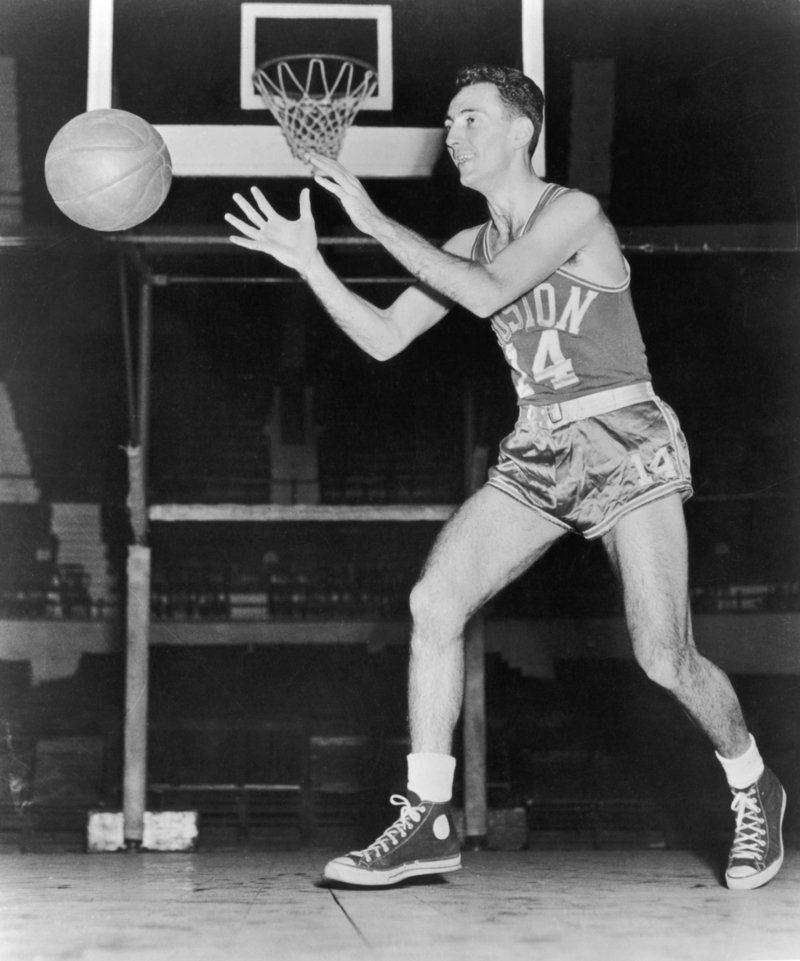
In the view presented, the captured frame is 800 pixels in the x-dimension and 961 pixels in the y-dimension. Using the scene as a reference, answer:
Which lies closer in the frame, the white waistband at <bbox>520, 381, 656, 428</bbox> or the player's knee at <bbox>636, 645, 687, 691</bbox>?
the player's knee at <bbox>636, 645, 687, 691</bbox>

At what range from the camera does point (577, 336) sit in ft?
9.43

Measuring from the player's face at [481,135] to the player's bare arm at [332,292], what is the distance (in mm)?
381

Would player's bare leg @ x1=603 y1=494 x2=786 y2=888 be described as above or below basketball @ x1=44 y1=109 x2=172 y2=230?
below

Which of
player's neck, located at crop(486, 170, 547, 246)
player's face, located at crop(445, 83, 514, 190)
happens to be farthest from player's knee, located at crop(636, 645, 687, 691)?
player's face, located at crop(445, 83, 514, 190)

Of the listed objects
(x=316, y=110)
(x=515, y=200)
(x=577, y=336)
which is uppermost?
(x=316, y=110)

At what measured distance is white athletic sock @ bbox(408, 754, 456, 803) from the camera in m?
2.66

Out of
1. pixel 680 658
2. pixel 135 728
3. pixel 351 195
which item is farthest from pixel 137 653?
pixel 680 658

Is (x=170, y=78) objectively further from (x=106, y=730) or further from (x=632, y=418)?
(x=106, y=730)

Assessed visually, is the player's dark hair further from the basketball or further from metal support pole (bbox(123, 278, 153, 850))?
metal support pole (bbox(123, 278, 153, 850))

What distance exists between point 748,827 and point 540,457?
3.60 ft

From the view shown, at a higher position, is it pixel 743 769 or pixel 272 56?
pixel 272 56

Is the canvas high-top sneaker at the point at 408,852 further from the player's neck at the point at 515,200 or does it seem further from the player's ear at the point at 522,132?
the player's ear at the point at 522,132

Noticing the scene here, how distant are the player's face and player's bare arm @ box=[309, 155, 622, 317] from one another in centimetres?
28

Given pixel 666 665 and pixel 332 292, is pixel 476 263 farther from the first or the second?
pixel 666 665
